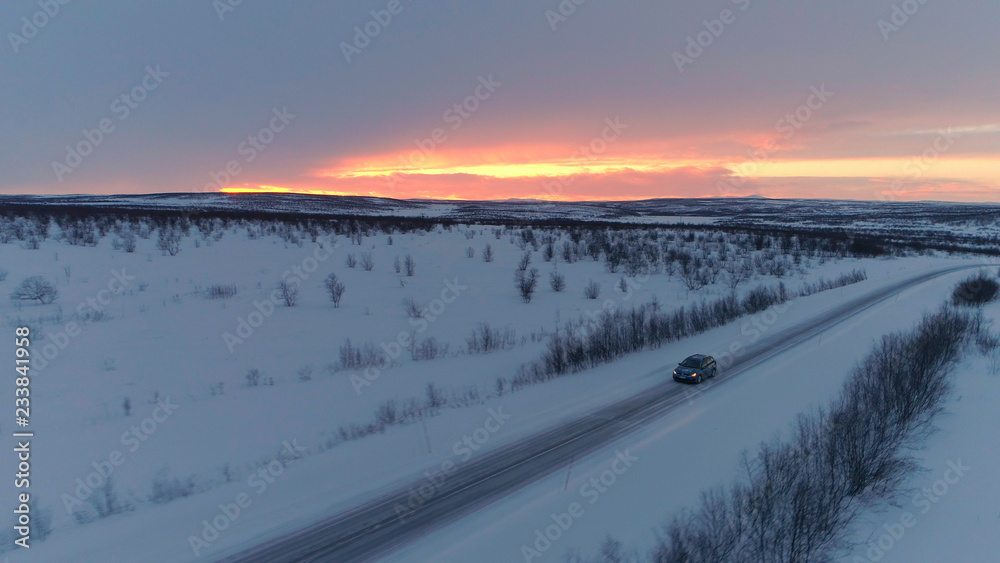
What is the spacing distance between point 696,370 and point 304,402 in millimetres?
11950

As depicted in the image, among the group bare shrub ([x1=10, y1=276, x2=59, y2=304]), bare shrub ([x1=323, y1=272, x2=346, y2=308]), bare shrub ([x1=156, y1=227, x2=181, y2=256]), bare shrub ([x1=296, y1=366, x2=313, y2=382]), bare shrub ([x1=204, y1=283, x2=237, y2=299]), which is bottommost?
bare shrub ([x1=296, y1=366, x2=313, y2=382])

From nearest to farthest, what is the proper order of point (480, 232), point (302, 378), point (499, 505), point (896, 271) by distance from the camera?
point (499, 505) < point (302, 378) < point (896, 271) < point (480, 232)

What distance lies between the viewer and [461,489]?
9766mm

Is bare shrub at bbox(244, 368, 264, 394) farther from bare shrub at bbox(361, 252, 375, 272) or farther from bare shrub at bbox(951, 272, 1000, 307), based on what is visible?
bare shrub at bbox(951, 272, 1000, 307)

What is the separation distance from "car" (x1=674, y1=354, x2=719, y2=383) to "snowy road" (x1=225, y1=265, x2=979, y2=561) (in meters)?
0.26

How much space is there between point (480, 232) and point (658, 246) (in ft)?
66.3

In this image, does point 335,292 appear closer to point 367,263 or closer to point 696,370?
point 367,263

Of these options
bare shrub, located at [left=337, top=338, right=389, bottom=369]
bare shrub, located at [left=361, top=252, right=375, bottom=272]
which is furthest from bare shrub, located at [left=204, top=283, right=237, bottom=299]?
bare shrub, located at [left=337, top=338, right=389, bottom=369]

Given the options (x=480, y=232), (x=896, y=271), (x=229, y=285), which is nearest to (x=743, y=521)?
(x=229, y=285)

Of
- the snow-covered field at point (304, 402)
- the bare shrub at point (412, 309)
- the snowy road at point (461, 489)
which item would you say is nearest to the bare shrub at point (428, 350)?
the snow-covered field at point (304, 402)

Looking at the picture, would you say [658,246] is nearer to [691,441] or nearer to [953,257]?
[953,257]

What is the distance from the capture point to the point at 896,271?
127ft

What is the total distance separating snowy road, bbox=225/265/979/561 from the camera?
8.16m

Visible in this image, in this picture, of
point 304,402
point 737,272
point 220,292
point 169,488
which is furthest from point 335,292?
point 737,272
